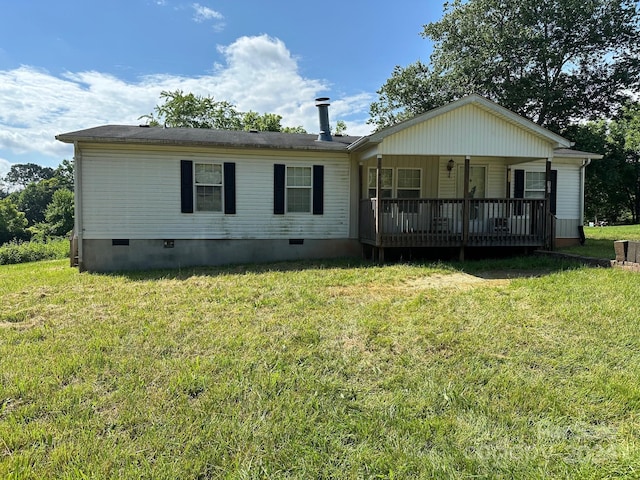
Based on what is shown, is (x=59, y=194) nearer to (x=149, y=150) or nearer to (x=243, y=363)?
(x=149, y=150)

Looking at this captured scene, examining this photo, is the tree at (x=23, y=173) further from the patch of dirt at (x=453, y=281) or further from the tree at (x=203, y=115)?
the patch of dirt at (x=453, y=281)

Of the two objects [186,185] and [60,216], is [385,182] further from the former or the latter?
[60,216]

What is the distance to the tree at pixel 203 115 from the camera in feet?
94.7

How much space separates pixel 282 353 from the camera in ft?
12.9

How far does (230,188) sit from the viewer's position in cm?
973

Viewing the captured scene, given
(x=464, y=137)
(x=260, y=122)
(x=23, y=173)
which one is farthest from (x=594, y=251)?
(x=23, y=173)

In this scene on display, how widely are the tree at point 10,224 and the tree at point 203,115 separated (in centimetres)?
2486

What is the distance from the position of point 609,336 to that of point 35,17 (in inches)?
514

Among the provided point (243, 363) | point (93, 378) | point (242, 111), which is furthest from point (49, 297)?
point (242, 111)

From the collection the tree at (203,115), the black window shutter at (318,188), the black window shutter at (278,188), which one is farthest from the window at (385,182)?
the tree at (203,115)

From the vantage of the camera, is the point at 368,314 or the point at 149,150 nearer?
the point at 368,314

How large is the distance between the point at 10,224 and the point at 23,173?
7937 cm

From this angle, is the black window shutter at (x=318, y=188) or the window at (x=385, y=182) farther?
the window at (x=385, y=182)

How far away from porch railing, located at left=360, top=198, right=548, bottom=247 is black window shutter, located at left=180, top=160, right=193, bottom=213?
4.37 metres
